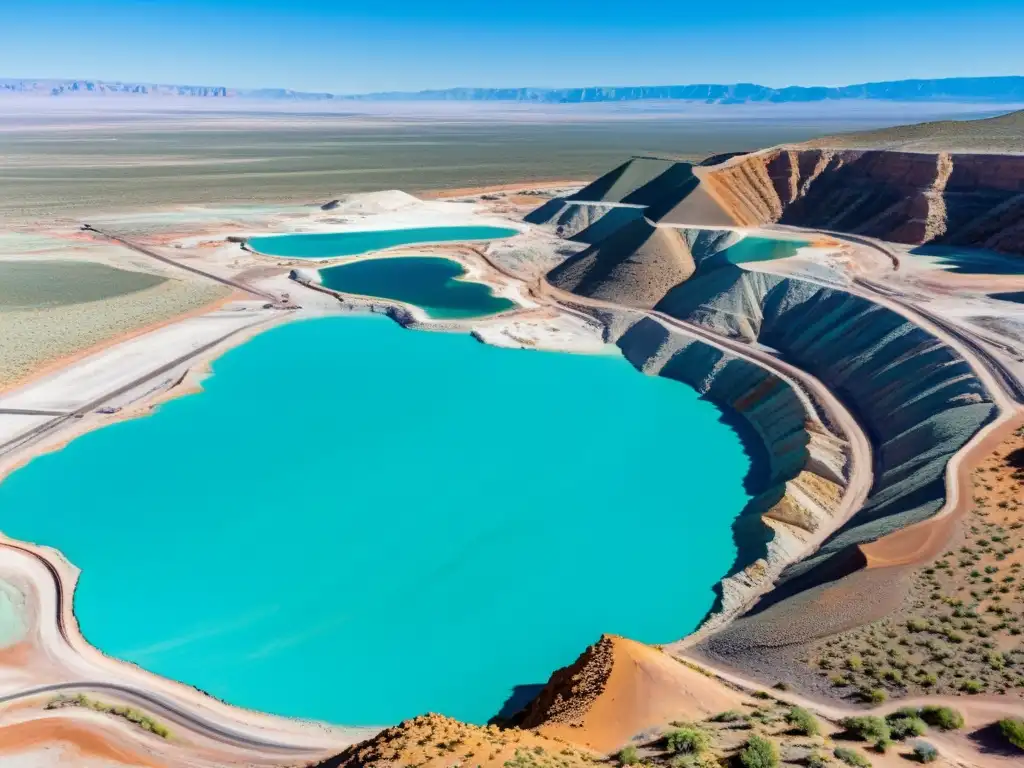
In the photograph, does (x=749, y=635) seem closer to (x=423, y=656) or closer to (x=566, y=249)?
(x=423, y=656)

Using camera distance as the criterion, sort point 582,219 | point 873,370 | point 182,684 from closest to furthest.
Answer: point 182,684 < point 873,370 < point 582,219

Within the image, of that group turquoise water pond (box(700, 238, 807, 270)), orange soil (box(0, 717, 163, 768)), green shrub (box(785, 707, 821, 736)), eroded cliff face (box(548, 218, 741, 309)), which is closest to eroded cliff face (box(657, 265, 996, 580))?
eroded cliff face (box(548, 218, 741, 309))

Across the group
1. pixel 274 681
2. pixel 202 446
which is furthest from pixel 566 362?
pixel 274 681

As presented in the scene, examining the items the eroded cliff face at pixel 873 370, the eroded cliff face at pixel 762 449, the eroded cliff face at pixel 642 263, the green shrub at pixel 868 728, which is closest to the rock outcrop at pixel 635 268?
the eroded cliff face at pixel 642 263

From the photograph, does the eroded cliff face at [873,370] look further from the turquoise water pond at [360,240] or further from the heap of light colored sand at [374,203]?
the heap of light colored sand at [374,203]

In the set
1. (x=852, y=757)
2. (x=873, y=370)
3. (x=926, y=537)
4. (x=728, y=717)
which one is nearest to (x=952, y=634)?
(x=926, y=537)

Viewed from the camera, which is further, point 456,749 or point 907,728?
point 907,728

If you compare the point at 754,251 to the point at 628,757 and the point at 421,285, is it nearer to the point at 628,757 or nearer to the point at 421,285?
the point at 421,285
